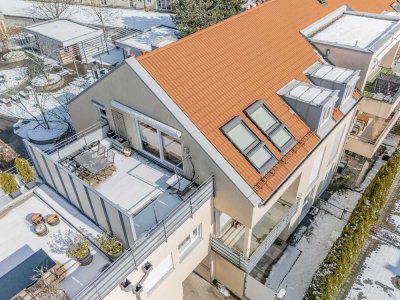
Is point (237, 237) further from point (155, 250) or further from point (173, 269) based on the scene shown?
point (155, 250)

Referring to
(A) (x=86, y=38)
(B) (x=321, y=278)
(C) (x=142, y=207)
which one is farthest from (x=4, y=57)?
(B) (x=321, y=278)

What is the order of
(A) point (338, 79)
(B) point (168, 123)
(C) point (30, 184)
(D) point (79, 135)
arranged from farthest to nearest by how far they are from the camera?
(A) point (338, 79)
(D) point (79, 135)
(C) point (30, 184)
(B) point (168, 123)

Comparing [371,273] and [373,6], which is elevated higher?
[373,6]

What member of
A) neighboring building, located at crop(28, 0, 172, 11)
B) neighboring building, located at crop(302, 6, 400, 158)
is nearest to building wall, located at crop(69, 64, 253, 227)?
neighboring building, located at crop(302, 6, 400, 158)

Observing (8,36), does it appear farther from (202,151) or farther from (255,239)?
(255,239)

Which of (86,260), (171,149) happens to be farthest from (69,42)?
(86,260)

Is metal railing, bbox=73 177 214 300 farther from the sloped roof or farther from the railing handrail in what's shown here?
the railing handrail
